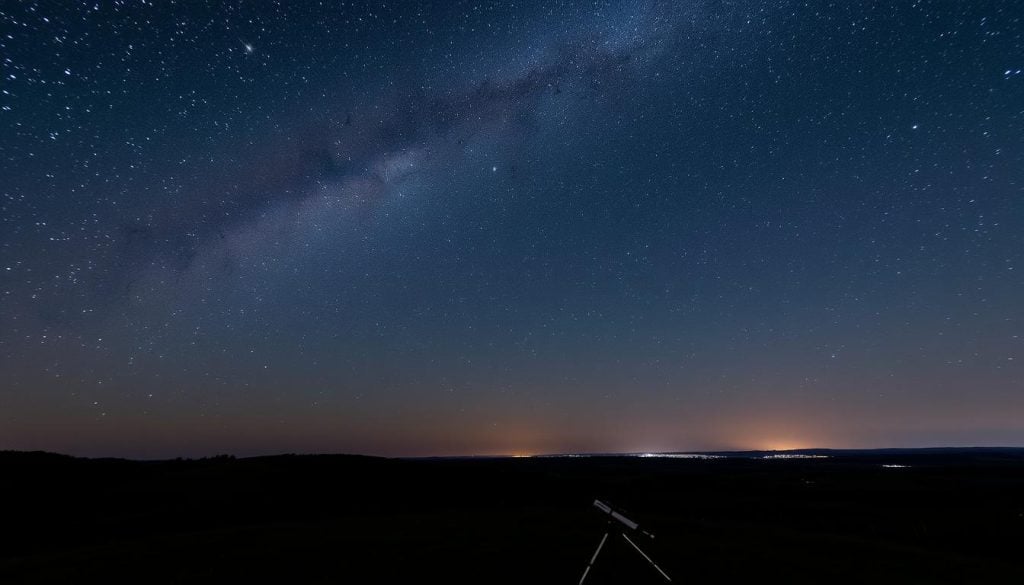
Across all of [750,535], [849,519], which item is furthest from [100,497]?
[849,519]

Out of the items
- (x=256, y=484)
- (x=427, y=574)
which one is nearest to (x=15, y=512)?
(x=256, y=484)

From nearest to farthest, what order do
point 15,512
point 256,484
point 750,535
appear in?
point 750,535, point 15,512, point 256,484

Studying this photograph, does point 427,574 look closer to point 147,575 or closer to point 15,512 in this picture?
point 147,575

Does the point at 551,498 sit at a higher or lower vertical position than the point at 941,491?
higher

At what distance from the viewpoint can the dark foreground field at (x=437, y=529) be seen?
14.1 metres

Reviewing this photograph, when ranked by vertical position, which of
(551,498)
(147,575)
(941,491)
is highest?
(147,575)

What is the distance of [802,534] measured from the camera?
2000 centimetres

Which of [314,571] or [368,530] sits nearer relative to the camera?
[314,571]

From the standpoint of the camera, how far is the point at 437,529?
20234 mm

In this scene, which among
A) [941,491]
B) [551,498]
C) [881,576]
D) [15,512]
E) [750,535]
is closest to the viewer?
[881,576]

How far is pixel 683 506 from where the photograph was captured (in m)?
41.0

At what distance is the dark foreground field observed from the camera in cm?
1406

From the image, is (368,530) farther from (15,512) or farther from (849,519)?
(849,519)

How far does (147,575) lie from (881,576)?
1983 centimetres
